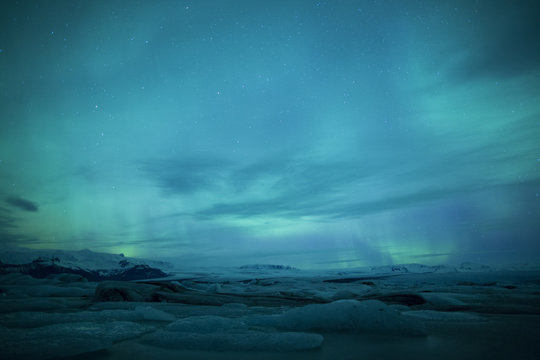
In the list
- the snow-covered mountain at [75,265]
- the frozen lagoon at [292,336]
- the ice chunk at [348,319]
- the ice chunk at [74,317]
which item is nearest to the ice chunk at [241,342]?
the frozen lagoon at [292,336]

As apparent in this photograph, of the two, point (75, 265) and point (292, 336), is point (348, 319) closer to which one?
point (292, 336)

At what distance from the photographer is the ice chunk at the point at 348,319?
239 centimetres

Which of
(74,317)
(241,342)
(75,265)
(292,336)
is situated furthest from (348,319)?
(75,265)

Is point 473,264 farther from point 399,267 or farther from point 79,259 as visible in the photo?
point 79,259

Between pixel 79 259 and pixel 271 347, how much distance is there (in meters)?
30.3

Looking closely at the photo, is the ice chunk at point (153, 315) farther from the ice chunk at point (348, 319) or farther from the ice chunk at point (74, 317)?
the ice chunk at point (348, 319)

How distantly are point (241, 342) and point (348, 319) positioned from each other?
115cm

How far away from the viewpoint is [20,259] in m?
23.3

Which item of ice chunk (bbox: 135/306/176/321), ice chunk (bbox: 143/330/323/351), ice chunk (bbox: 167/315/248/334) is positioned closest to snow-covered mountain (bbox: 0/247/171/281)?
ice chunk (bbox: 135/306/176/321)

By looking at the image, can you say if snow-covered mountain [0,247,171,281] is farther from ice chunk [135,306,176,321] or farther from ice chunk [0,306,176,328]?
ice chunk [135,306,176,321]

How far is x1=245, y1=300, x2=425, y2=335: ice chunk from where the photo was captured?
2.39 metres

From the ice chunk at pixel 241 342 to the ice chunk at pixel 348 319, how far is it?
0.63 m

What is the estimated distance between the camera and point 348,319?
8.46 ft

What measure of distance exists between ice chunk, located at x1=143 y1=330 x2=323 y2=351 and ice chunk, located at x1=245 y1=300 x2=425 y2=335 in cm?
63
